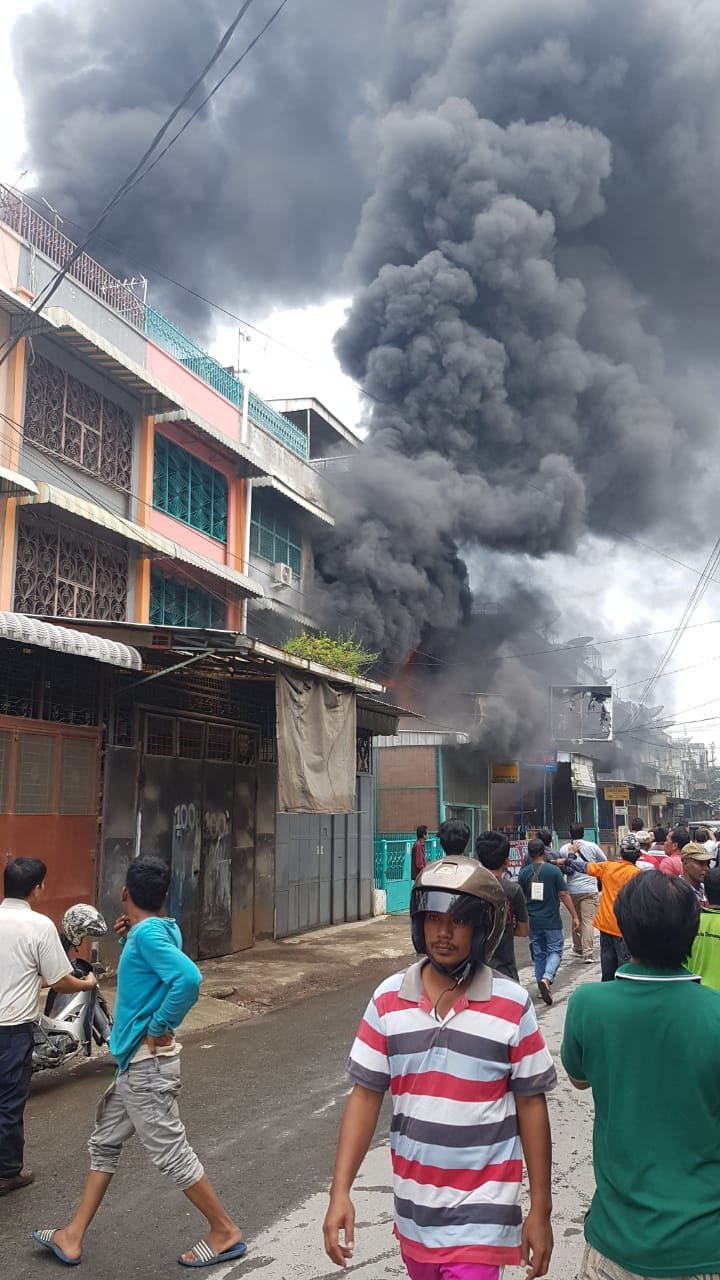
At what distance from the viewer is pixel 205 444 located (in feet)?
53.8

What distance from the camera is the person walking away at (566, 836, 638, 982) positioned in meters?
Answer: 6.97

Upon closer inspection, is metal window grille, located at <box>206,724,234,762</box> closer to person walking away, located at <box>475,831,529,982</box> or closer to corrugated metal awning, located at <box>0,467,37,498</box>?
corrugated metal awning, located at <box>0,467,37,498</box>

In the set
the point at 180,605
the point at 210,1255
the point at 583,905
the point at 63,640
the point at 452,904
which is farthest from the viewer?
the point at 180,605

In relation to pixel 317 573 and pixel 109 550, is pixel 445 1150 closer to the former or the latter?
pixel 109 550

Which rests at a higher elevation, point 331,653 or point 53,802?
point 331,653

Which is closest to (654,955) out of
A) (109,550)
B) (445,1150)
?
(445,1150)

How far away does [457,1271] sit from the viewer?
77.6 inches

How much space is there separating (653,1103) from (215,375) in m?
17.0

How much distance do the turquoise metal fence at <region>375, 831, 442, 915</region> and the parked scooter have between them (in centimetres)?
1098

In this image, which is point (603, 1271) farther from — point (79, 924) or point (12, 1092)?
point (79, 924)

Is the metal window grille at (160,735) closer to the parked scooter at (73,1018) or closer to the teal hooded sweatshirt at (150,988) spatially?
the parked scooter at (73,1018)

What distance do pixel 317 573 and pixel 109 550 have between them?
8669 millimetres

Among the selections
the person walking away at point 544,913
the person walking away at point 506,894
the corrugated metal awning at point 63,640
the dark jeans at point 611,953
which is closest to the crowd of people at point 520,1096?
the person walking away at point 506,894

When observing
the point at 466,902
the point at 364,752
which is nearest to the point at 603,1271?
the point at 466,902
